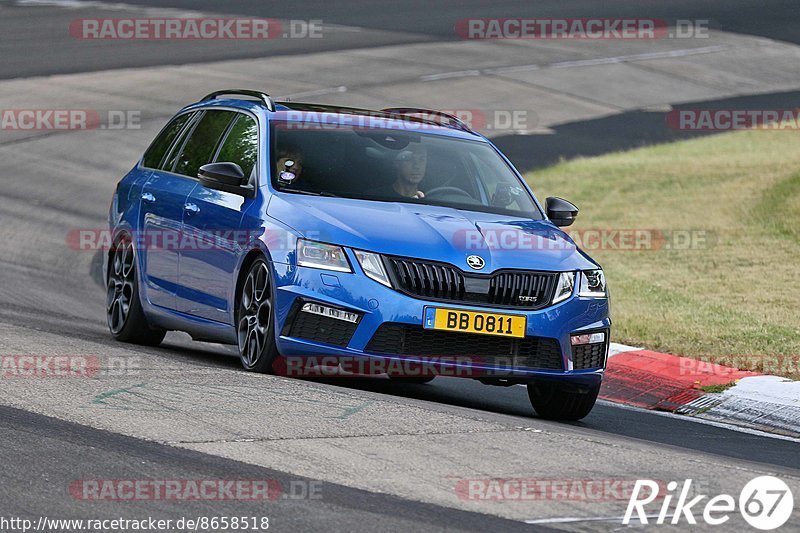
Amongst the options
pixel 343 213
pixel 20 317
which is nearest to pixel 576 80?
pixel 20 317

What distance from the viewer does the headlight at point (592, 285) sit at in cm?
921

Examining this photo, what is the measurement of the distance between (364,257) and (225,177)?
135 centimetres

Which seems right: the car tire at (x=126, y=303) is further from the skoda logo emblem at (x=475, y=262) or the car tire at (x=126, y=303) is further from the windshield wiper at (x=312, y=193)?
the skoda logo emblem at (x=475, y=262)

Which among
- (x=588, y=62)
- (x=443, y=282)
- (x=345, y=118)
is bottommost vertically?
(x=588, y=62)

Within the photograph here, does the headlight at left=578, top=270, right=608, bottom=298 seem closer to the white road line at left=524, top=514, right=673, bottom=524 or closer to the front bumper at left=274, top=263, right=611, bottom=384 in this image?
the front bumper at left=274, top=263, right=611, bottom=384

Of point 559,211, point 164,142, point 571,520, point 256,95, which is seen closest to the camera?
point 571,520

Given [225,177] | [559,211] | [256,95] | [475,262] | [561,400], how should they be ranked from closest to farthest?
[475,262] → [561,400] → [225,177] → [559,211] → [256,95]

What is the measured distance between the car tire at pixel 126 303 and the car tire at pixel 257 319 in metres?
1.81

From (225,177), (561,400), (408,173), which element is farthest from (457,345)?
(225,177)

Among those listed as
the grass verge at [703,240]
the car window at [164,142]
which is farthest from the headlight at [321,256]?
the grass verge at [703,240]

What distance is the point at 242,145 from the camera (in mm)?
10414

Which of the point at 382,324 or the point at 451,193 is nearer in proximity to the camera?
the point at 382,324

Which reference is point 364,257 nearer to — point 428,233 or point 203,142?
point 428,233

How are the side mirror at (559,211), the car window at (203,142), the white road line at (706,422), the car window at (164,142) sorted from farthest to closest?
the car window at (164,142)
the car window at (203,142)
the side mirror at (559,211)
the white road line at (706,422)
